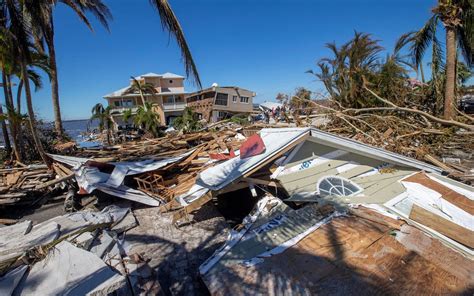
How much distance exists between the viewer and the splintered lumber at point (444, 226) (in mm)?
3412

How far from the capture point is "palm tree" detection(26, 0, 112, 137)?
5.27m

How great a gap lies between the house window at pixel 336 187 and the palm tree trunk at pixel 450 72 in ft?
22.5

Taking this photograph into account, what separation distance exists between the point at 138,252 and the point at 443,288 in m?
4.45

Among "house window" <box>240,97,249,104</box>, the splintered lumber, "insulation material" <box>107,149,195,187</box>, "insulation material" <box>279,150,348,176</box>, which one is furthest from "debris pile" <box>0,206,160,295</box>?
"house window" <box>240,97,249,104</box>

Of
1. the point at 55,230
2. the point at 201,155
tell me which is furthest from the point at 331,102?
the point at 55,230

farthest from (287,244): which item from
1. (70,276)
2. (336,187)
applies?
(70,276)

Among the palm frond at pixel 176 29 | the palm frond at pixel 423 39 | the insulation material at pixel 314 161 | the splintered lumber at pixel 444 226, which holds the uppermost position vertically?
the palm frond at pixel 423 39

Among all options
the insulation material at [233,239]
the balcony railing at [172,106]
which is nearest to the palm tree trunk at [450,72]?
the insulation material at [233,239]

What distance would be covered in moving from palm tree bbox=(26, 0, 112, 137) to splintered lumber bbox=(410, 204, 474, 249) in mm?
8508

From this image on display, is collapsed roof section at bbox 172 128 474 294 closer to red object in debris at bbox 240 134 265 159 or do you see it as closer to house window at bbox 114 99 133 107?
red object in debris at bbox 240 134 265 159

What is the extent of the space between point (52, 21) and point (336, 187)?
1588 centimetres

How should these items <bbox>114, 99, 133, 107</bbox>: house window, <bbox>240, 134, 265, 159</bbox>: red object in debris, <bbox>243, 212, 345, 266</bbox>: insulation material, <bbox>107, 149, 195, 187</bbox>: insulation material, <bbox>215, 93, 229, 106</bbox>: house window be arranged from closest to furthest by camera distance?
<bbox>243, 212, 345, 266</bbox>: insulation material
<bbox>240, 134, 265, 159</bbox>: red object in debris
<bbox>107, 149, 195, 187</bbox>: insulation material
<bbox>215, 93, 229, 106</bbox>: house window
<bbox>114, 99, 133, 107</bbox>: house window

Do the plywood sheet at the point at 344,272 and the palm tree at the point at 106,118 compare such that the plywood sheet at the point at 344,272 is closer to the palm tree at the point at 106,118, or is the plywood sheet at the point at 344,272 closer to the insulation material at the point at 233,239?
the insulation material at the point at 233,239

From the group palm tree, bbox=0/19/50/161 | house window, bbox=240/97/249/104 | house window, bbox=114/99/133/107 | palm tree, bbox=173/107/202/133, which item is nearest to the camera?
palm tree, bbox=0/19/50/161
